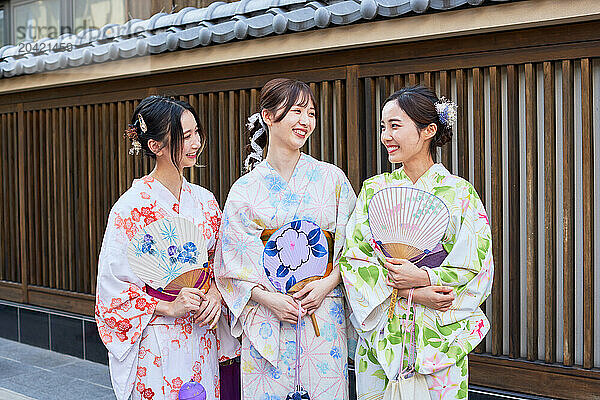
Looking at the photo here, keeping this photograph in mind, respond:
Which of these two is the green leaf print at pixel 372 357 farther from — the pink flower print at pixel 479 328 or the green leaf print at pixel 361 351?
the pink flower print at pixel 479 328

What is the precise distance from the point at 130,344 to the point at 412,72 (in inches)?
102

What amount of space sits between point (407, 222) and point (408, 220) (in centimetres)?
1

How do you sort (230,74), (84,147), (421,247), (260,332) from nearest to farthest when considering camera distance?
(421,247), (260,332), (230,74), (84,147)

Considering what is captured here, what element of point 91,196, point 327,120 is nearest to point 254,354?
point 327,120

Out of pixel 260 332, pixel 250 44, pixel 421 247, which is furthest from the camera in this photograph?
pixel 250 44

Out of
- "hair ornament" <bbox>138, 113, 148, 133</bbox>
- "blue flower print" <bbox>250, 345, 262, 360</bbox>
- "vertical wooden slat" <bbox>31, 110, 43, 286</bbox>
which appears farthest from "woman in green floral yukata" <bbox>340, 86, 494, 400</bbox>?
"vertical wooden slat" <bbox>31, 110, 43, 286</bbox>

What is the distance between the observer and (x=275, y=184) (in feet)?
11.7

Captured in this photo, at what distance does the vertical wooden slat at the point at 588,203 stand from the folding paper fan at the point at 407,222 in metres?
1.42

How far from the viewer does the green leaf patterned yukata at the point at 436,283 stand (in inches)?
128

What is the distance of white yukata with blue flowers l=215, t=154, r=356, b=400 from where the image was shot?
3.51 metres

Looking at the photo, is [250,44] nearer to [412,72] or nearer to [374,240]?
[412,72]

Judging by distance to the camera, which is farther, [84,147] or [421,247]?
[84,147]

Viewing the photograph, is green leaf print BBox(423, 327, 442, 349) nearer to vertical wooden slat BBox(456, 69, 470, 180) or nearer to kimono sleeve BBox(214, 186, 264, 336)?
kimono sleeve BBox(214, 186, 264, 336)

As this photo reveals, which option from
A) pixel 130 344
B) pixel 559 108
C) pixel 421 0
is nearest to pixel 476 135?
pixel 559 108
